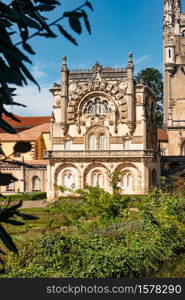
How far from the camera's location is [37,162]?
180 feet

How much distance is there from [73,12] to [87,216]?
784 inches

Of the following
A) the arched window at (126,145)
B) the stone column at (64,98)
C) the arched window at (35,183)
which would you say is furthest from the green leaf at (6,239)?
the arched window at (35,183)

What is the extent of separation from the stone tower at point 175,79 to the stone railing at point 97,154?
1283cm

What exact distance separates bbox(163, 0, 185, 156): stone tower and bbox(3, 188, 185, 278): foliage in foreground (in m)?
39.0

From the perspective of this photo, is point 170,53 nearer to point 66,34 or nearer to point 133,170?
point 133,170

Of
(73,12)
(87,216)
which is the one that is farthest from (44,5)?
(87,216)

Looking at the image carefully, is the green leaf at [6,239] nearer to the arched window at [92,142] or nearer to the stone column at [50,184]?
the stone column at [50,184]

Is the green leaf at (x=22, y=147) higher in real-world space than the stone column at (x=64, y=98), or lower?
lower

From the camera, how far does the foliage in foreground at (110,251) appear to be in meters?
13.1

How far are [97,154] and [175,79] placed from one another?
21867 millimetres

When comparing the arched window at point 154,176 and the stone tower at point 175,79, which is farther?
the stone tower at point 175,79

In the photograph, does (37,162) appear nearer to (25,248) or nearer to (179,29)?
(179,29)

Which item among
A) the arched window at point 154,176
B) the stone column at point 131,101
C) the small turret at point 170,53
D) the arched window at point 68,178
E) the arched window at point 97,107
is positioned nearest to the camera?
the stone column at point 131,101

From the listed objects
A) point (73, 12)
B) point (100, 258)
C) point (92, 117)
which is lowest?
point (100, 258)
